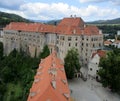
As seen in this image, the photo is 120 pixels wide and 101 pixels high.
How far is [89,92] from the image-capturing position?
176 ft

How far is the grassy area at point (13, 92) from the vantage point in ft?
189

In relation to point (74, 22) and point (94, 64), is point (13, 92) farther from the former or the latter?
point (74, 22)

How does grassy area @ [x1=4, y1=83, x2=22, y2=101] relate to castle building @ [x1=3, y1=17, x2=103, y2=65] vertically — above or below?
below

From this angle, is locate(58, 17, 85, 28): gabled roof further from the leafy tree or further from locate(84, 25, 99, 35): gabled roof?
the leafy tree

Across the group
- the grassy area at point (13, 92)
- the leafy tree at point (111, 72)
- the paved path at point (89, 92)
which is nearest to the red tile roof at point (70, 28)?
the paved path at point (89, 92)

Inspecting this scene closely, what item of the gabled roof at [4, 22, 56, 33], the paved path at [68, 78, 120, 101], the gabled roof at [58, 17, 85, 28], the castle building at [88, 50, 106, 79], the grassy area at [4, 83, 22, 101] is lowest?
the grassy area at [4, 83, 22, 101]

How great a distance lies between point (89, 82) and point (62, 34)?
1888 centimetres

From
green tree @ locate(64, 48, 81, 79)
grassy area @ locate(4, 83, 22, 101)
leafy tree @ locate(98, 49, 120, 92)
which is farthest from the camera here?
green tree @ locate(64, 48, 81, 79)

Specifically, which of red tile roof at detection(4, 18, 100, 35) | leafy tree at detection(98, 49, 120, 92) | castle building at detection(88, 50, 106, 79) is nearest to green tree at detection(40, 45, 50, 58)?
red tile roof at detection(4, 18, 100, 35)

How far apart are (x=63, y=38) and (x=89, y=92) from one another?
2470cm

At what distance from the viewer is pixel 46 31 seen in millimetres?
83000

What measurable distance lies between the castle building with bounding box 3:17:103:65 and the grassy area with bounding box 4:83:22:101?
15.7m

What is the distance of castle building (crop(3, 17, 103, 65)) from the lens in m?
74.2

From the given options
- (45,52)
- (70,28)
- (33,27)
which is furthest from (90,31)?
(33,27)
